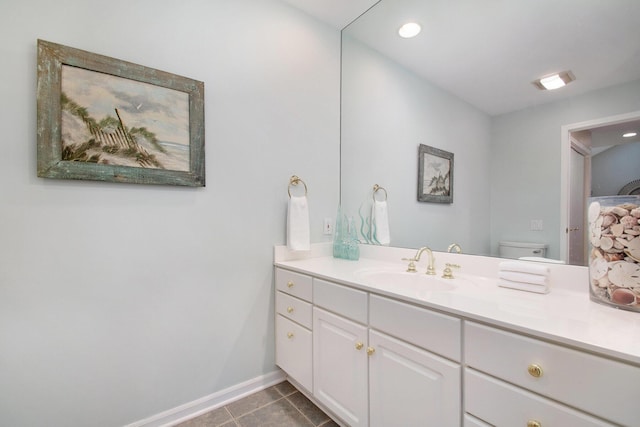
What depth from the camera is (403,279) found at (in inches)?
60.4

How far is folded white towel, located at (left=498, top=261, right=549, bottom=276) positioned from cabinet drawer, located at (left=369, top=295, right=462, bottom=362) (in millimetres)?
488

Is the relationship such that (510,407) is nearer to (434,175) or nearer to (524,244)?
(524,244)

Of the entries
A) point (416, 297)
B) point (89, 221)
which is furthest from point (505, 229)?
point (89, 221)

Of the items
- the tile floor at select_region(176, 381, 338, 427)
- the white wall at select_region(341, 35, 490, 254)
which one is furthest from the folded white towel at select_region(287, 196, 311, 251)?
the tile floor at select_region(176, 381, 338, 427)

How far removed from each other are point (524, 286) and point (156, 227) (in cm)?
168

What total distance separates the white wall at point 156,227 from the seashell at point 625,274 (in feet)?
4.81

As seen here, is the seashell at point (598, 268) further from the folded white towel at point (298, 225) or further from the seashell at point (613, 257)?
the folded white towel at point (298, 225)

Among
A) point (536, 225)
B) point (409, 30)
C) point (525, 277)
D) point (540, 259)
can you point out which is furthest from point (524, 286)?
point (409, 30)

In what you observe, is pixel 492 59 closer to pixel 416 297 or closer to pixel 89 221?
pixel 416 297

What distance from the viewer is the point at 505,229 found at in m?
1.40

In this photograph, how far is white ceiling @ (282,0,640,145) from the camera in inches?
42.4

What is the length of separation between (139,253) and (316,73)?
1601 millimetres

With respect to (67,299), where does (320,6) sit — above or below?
above

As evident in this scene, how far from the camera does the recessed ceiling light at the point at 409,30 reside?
179cm
